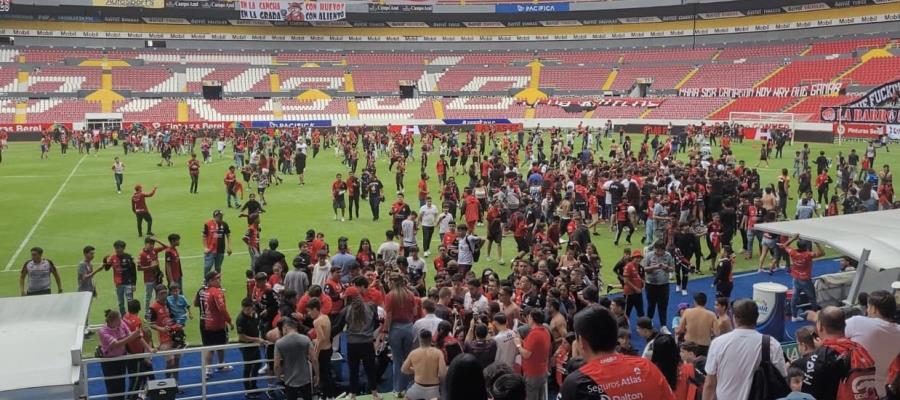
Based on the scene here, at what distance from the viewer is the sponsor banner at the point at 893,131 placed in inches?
1409

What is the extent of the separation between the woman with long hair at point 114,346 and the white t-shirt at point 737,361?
6.54m

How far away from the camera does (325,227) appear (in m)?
21.6

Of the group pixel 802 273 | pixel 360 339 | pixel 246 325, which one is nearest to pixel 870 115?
pixel 802 273

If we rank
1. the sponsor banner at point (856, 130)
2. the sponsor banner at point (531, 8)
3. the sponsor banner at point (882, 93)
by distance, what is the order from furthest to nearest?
the sponsor banner at point (531, 8)
the sponsor banner at point (856, 130)
the sponsor banner at point (882, 93)

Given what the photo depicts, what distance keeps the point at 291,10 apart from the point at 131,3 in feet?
48.2

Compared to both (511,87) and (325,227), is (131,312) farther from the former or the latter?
(511,87)

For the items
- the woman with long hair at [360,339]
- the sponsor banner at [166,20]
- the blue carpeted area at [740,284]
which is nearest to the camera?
the woman with long hair at [360,339]

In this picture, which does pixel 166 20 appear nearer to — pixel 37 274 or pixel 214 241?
pixel 214 241

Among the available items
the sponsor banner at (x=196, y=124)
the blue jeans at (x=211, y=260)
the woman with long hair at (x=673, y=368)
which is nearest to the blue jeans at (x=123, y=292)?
the blue jeans at (x=211, y=260)

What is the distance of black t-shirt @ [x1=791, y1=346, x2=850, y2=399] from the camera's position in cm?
567

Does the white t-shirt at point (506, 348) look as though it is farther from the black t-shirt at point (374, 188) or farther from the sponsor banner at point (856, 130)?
the sponsor banner at point (856, 130)

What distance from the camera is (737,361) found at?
19.5ft

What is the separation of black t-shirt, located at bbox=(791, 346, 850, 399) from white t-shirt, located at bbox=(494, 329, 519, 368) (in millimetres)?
3300

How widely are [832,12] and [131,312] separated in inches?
2701
